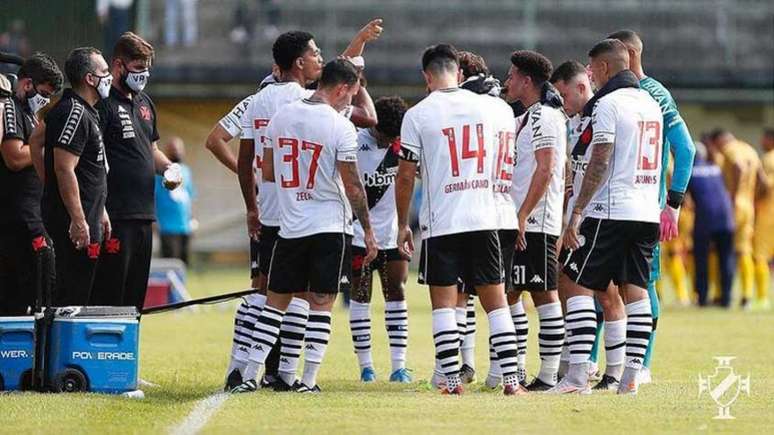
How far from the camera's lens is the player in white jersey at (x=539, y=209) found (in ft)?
38.9

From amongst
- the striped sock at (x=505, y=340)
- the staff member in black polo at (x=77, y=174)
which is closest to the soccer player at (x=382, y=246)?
the striped sock at (x=505, y=340)

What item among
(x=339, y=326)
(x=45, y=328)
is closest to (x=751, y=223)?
(x=339, y=326)

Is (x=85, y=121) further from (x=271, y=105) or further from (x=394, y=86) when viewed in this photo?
(x=394, y=86)

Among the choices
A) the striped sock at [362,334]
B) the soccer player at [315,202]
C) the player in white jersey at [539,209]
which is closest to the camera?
the soccer player at [315,202]

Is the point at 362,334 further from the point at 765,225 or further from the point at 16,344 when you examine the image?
the point at 765,225

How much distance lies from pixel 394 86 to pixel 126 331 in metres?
25.4

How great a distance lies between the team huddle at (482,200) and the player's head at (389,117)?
3.97 ft

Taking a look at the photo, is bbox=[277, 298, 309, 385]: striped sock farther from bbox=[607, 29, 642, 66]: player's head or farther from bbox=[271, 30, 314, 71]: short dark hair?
bbox=[607, 29, 642, 66]: player's head

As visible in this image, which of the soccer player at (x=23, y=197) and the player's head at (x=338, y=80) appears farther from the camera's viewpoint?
the soccer player at (x=23, y=197)

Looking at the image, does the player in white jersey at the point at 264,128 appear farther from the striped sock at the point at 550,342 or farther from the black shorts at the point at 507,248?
the striped sock at the point at 550,342

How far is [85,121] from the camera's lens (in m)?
11.5

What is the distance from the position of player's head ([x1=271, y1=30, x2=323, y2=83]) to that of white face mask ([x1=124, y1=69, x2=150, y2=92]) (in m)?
0.95

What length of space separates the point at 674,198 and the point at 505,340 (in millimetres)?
1832

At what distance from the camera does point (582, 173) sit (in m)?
11.9
